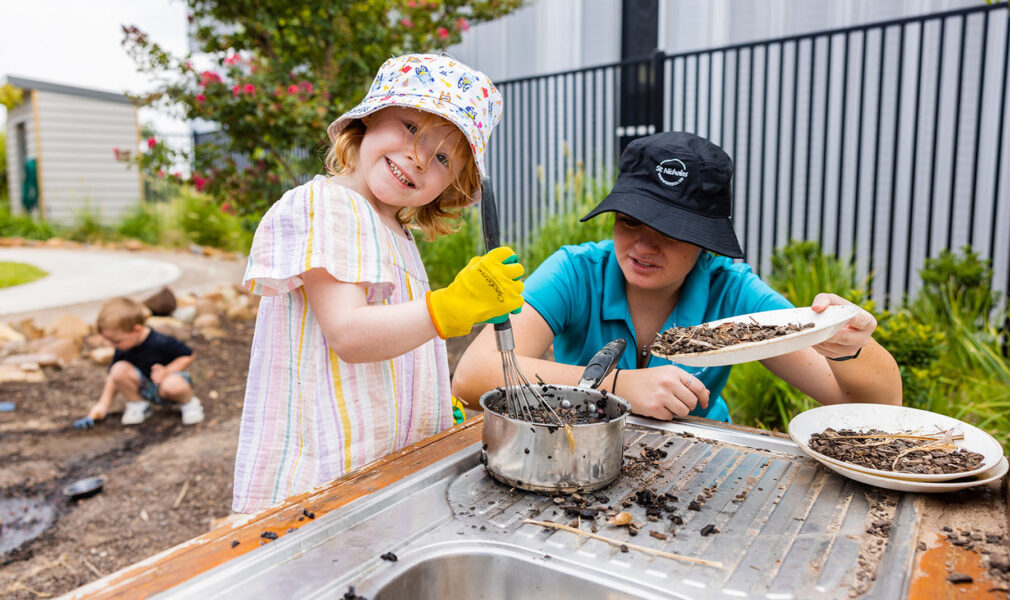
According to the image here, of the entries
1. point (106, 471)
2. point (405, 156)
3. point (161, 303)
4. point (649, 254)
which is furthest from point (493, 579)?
point (161, 303)

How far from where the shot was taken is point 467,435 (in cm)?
131

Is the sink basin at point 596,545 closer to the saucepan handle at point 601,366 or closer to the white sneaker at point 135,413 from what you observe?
the saucepan handle at point 601,366

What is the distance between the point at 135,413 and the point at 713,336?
4.01 meters

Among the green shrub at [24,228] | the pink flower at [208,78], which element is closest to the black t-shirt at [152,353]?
the pink flower at [208,78]

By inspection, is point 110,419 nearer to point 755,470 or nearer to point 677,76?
point 755,470

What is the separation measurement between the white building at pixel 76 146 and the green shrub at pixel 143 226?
32.7 inches

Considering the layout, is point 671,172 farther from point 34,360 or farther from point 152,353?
point 34,360

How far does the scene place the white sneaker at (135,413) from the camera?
4117mm

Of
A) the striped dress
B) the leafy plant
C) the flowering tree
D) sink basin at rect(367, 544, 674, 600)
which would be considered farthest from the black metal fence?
the leafy plant

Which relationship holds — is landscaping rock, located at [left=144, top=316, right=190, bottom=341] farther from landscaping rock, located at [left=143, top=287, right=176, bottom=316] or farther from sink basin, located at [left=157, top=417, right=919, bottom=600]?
sink basin, located at [left=157, top=417, right=919, bottom=600]

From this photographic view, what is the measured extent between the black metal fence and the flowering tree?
1.60 metres

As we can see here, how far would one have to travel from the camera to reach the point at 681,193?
1.49 meters

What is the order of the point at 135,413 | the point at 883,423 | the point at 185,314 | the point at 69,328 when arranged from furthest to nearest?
the point at 185,314
the point at 69,328
the point at 135,413
the point at 883,423

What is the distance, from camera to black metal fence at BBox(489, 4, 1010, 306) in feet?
14.2
